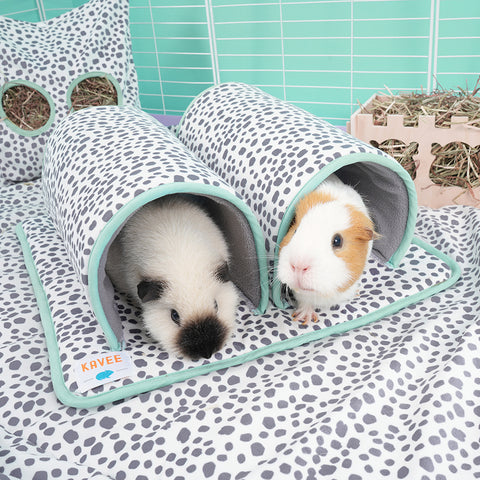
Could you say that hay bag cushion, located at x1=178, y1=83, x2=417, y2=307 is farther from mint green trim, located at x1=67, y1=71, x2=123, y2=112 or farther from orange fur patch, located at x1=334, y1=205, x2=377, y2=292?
mint green trim, located at x1=67, y1=71, x2=123, y2=112

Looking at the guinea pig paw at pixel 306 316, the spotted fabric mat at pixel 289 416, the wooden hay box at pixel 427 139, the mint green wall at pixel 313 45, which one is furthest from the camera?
the mint green wall at pixel 313 45

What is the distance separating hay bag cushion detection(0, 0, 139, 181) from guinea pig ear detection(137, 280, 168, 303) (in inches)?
59.5

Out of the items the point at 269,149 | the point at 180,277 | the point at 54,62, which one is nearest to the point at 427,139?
the point at 269,149

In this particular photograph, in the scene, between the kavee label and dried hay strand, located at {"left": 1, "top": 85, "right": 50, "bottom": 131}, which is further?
dried hay strand, located at {"left": 1, "top": 85, "right": 50, "bottom": 131}

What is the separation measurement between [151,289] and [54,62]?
1.71 m

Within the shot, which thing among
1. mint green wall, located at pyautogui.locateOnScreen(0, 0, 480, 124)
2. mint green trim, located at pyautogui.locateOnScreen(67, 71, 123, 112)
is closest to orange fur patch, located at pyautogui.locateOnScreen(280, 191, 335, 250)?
mint green wall, located at pyautogui.locateOnScreen(0, 0, 480, 124)

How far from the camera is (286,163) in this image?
146cm

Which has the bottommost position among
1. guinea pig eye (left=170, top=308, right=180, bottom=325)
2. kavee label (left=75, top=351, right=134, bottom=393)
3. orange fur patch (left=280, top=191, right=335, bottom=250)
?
kavee label (left=75, top=351, right=134, bottom=393)

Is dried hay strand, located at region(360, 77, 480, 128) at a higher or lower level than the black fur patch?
higher

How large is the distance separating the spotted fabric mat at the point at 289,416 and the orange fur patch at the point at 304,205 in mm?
293

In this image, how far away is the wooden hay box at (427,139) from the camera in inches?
74.2

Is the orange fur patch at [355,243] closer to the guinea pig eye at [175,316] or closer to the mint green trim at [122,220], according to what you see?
the mint green trim at [122,220]


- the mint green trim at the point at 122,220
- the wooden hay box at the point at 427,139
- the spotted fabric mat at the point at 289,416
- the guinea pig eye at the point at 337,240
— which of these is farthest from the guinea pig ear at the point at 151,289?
the wooden hay box at the point at 427,139

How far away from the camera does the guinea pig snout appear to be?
1.26 meters
